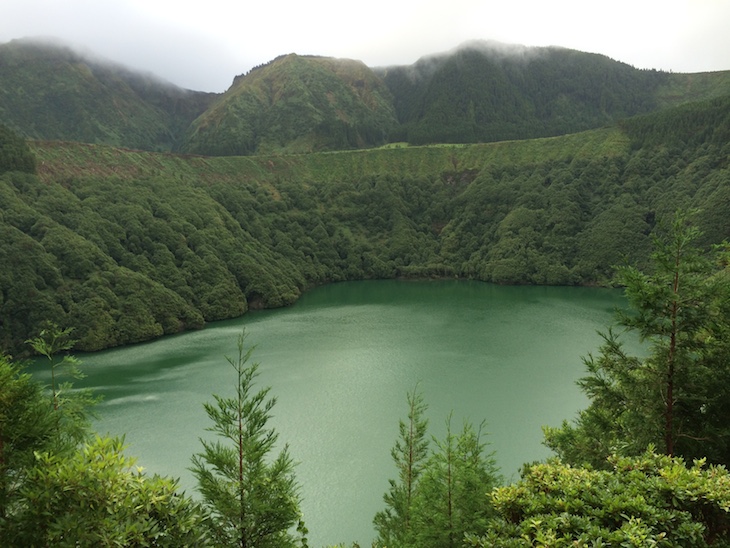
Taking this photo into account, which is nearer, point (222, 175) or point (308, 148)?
point (222, 175)

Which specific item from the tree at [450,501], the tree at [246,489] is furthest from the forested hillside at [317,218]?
the tree at [246,489]

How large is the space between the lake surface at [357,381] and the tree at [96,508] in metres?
14.1

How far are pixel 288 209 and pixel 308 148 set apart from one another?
49509mm

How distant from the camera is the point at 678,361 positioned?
409 inches

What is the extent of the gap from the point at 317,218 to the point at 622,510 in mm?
93433

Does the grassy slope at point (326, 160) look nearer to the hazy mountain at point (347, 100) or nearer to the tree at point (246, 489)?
the hazy mountain at point (347, 100)

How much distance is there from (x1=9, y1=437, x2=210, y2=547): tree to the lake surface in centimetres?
1409

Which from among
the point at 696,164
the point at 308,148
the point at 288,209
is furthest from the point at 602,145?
the point at 308,148

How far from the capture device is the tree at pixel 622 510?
7.07 m

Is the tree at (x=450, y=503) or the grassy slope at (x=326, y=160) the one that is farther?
the grassy slope at (x=326, y=160)

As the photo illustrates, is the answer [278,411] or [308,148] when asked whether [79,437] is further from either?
[308,148]

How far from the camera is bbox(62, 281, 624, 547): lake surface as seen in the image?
2792 cm

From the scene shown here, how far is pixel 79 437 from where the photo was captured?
11.3 m

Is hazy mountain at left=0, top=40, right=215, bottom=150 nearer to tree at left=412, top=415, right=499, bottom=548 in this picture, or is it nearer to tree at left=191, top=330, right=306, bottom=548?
tree at left=191, top=330, right=306, bottom=548
